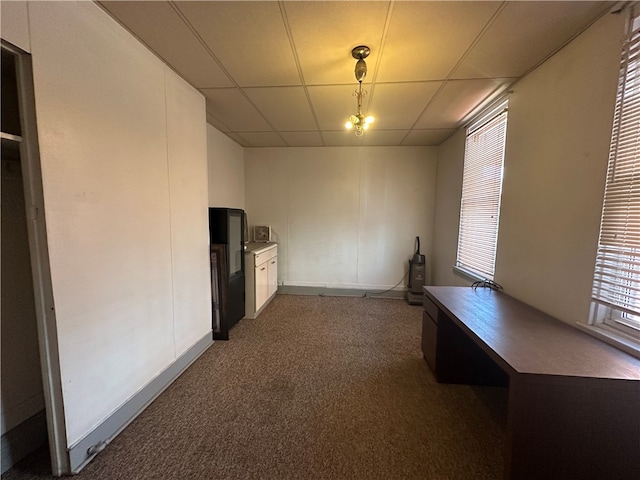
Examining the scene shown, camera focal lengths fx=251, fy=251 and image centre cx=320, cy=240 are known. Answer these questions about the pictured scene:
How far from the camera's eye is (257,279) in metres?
3.44

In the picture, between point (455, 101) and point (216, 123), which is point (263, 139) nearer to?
point (216, 123)

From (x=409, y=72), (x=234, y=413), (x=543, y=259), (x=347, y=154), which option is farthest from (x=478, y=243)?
(x=234, y=413)

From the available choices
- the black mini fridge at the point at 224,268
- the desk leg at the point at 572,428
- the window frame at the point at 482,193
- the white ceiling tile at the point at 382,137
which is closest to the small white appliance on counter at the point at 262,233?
the black mini fridge at the point at 224,268

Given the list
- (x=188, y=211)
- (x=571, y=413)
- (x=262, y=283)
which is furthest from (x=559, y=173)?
(x=262, y=283)

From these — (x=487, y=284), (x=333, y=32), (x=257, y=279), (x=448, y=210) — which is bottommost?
(x=257, y=279)

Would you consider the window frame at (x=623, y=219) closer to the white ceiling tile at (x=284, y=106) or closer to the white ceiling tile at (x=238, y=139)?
the white ceiling tile at (x=284, y=106)

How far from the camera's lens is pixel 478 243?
9.23 feet

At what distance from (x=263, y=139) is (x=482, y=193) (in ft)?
10.2

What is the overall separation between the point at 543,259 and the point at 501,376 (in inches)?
41.9

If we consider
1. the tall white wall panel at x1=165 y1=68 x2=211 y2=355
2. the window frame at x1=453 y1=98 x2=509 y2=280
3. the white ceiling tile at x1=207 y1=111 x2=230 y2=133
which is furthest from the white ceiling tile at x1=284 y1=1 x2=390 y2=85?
the white ceiling tile at x1=207 y1=111 x2=230 y2=133

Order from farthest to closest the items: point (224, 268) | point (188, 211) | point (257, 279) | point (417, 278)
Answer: point (417, 278)
point (257, 279)
point (224, 268)
point (188, 211)

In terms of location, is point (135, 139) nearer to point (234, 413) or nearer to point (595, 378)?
point (234, 413)

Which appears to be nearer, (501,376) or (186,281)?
(501,376)

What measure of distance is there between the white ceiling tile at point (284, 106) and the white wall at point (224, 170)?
892 millimetres
